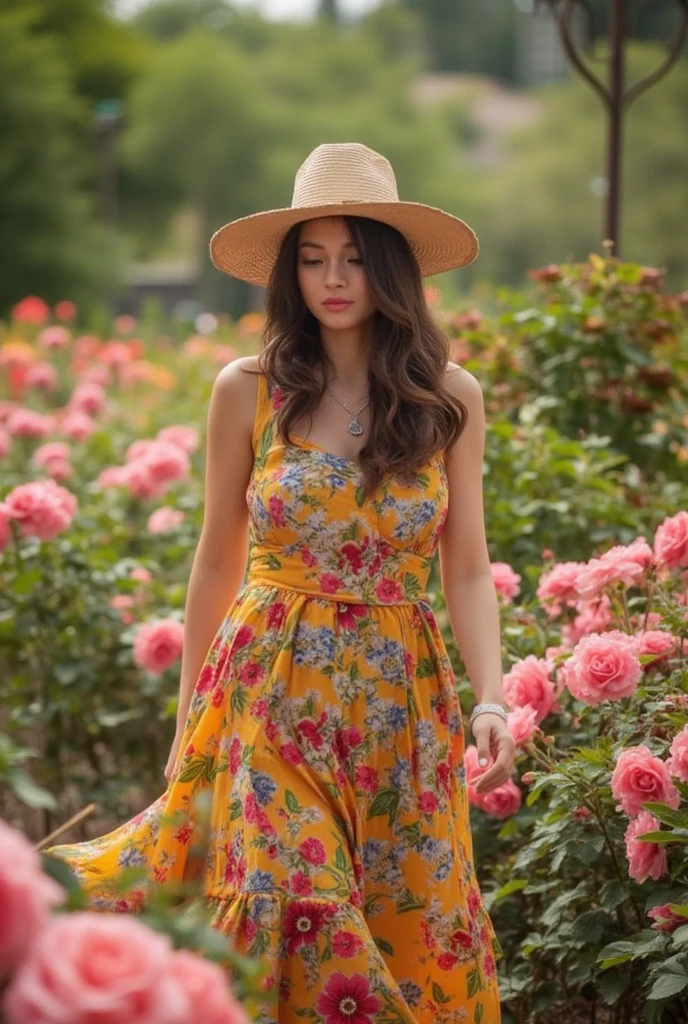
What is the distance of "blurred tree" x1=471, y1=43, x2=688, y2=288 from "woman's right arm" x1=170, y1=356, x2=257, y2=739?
135 ft

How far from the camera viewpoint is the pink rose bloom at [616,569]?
3.07 meters

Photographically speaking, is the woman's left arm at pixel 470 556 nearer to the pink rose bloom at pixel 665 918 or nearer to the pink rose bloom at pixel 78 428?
the pink rose bloom at pixel 665 918

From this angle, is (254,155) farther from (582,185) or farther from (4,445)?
(4,445)

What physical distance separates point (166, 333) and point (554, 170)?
39714mm

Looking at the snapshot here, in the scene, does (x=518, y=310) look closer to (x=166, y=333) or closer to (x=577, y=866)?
(x=577, y=866)

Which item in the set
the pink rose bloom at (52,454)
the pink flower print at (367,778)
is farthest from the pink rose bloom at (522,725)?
the pink rose bloom at (52,454)

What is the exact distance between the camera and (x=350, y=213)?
2963 mm

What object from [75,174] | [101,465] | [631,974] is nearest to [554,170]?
[75,174]

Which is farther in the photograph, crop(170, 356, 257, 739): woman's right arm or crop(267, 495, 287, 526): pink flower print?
crop(170, 356, 257, 739): woman's right arm

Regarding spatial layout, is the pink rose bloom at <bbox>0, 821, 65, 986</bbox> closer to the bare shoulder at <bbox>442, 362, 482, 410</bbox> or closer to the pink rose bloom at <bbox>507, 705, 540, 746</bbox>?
the pink rose bloom at <bbox>507, 705, 540, 746</bbox>

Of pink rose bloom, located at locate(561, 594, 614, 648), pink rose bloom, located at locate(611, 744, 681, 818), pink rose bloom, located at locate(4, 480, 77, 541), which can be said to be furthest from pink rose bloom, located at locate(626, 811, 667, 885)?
pink rose bloom, located at locate(4, 480, 77, 541)

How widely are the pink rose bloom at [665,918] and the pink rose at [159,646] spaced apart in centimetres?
181

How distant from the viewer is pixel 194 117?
176ft

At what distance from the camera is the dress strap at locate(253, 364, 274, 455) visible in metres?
2.95
